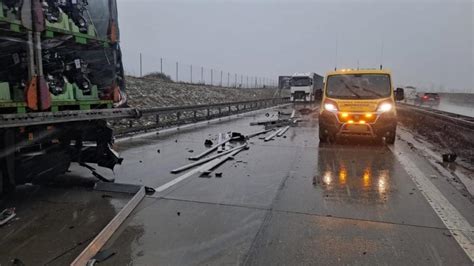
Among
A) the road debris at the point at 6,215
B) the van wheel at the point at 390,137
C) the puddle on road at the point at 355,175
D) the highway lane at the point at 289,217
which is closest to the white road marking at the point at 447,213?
the highway lane at the point at 289,217

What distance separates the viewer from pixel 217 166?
8.56 metres

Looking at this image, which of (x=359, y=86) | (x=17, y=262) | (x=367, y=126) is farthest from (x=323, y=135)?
(x=17, y=262)

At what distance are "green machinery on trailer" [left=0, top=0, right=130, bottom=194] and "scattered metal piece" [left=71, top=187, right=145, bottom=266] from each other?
1442 mm

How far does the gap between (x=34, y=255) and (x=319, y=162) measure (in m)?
6.53

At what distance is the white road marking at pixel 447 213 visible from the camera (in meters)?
4.35

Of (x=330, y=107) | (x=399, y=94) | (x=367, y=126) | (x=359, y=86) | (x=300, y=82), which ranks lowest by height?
(x=367, y=126)

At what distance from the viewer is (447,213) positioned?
17.5 ft

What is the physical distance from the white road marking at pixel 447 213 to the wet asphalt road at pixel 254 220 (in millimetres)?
98

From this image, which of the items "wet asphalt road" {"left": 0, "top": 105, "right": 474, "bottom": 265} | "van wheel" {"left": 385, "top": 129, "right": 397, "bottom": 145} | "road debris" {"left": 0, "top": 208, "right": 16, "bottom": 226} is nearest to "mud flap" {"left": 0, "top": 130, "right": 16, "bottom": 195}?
"road debris" {"left": 0, "top": 208, "right": 16, "bottom": 226}

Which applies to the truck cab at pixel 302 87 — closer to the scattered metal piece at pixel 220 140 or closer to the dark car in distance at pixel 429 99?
the dark car in distance at pixel 429 99

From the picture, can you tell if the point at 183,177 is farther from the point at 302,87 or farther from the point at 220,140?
the point at 302,87

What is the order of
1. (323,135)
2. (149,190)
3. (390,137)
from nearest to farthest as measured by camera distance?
(149,190), (390,137), (323,135)

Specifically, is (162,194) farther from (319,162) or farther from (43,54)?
(319,162)

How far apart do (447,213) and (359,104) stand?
6.15 meters
